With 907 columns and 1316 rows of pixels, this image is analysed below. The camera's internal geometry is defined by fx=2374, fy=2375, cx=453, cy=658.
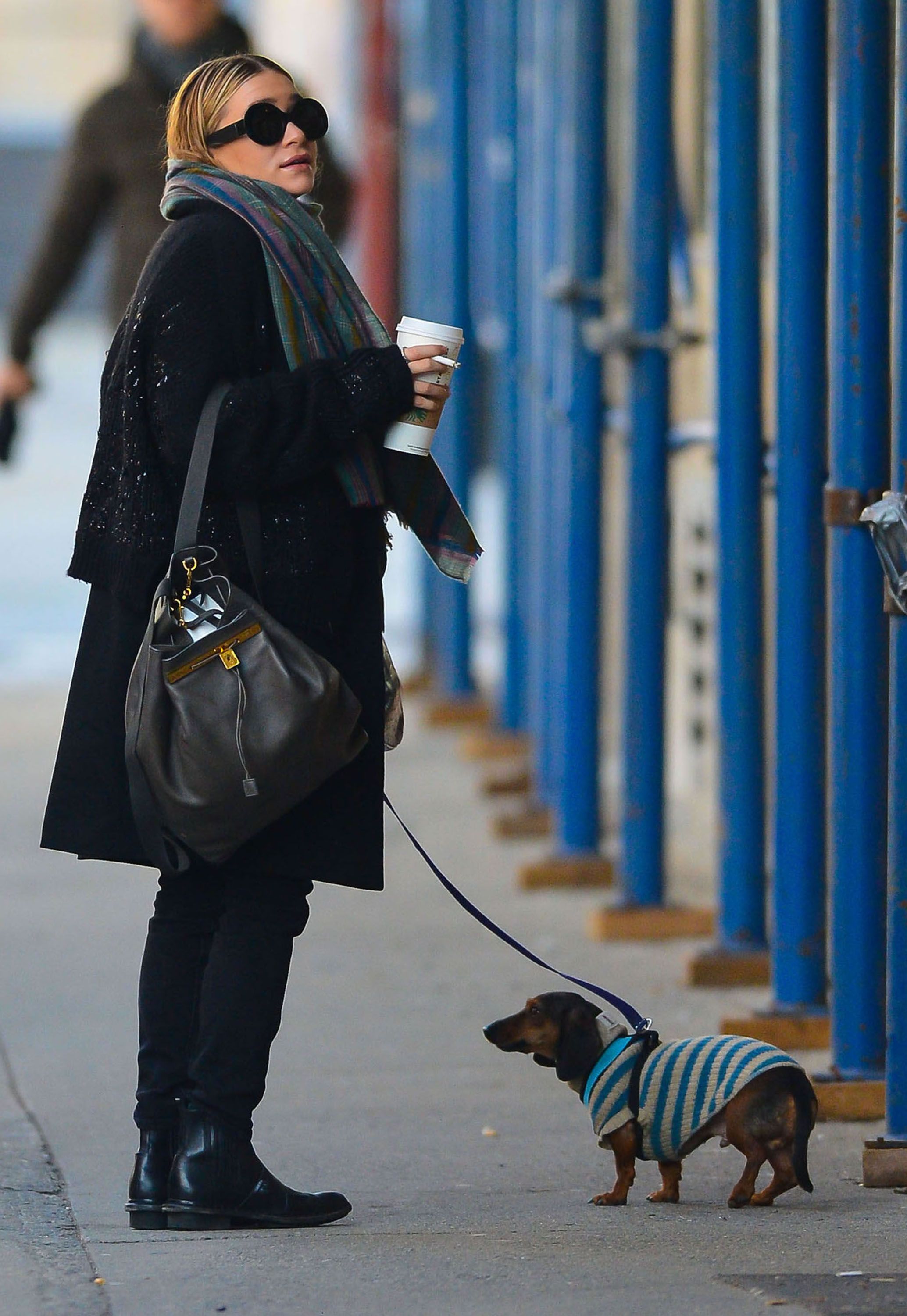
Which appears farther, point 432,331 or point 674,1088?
point 674,1088

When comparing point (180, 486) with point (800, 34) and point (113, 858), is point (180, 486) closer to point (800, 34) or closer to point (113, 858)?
point (113, 858)

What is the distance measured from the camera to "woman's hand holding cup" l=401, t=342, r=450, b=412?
3.22 meters

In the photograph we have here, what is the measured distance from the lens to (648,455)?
219 inches

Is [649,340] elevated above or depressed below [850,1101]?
above

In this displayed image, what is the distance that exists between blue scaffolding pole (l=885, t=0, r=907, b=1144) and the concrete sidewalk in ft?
0.85

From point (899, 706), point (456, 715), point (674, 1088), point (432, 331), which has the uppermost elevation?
point (432, 331)

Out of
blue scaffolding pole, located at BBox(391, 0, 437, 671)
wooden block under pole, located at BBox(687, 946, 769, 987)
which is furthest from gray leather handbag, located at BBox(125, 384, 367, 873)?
blue scaffolding pole, located at BBox(391, 0, 437, 671)

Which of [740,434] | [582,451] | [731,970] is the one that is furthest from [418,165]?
[731,970]

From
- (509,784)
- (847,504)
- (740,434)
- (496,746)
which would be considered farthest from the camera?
(496,746)

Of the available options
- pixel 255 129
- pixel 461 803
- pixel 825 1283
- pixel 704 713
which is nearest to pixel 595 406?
pixel 704 713

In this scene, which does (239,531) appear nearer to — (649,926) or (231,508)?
(231,508)

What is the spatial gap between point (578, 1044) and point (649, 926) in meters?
2.24

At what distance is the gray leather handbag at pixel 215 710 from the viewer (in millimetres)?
3119

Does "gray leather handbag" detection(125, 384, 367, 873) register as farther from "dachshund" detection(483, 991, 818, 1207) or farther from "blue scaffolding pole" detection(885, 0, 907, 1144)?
"blue scaffolding pole" detection(885, 0, 907, 1144)
